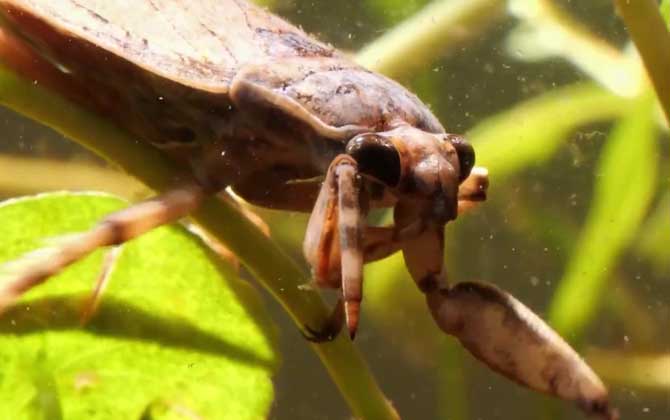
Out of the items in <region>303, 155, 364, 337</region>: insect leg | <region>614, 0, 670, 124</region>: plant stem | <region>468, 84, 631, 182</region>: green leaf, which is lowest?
<region>468, 84, 631, 182</region>: green leaf

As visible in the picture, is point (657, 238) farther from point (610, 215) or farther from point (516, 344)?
point (516, 344)

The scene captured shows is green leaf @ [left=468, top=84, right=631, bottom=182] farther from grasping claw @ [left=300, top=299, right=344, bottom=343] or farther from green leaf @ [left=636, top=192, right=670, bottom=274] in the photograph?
grasping claw @ [left=300, top=299, right=344, bottom=343]

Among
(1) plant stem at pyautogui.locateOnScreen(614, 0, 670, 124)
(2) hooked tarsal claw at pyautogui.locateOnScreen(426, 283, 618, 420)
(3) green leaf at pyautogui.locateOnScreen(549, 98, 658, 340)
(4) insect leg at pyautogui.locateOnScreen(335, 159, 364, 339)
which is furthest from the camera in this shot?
(3) green leaf at pyautogui.locateOnScreen(549, 98, 658, 340)

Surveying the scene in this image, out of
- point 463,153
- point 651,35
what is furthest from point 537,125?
point 463,153

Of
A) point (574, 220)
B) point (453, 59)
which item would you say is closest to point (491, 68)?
point (453, 59)

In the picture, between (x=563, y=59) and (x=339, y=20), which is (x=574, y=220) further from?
(x=339, y=20)

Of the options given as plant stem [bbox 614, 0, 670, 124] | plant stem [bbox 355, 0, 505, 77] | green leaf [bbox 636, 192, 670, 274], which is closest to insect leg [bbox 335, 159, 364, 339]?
plant stem [bbox 614, 0, 670, 124]

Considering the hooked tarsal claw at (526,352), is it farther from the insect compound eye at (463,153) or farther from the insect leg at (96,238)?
the insect leg at (96,238)
